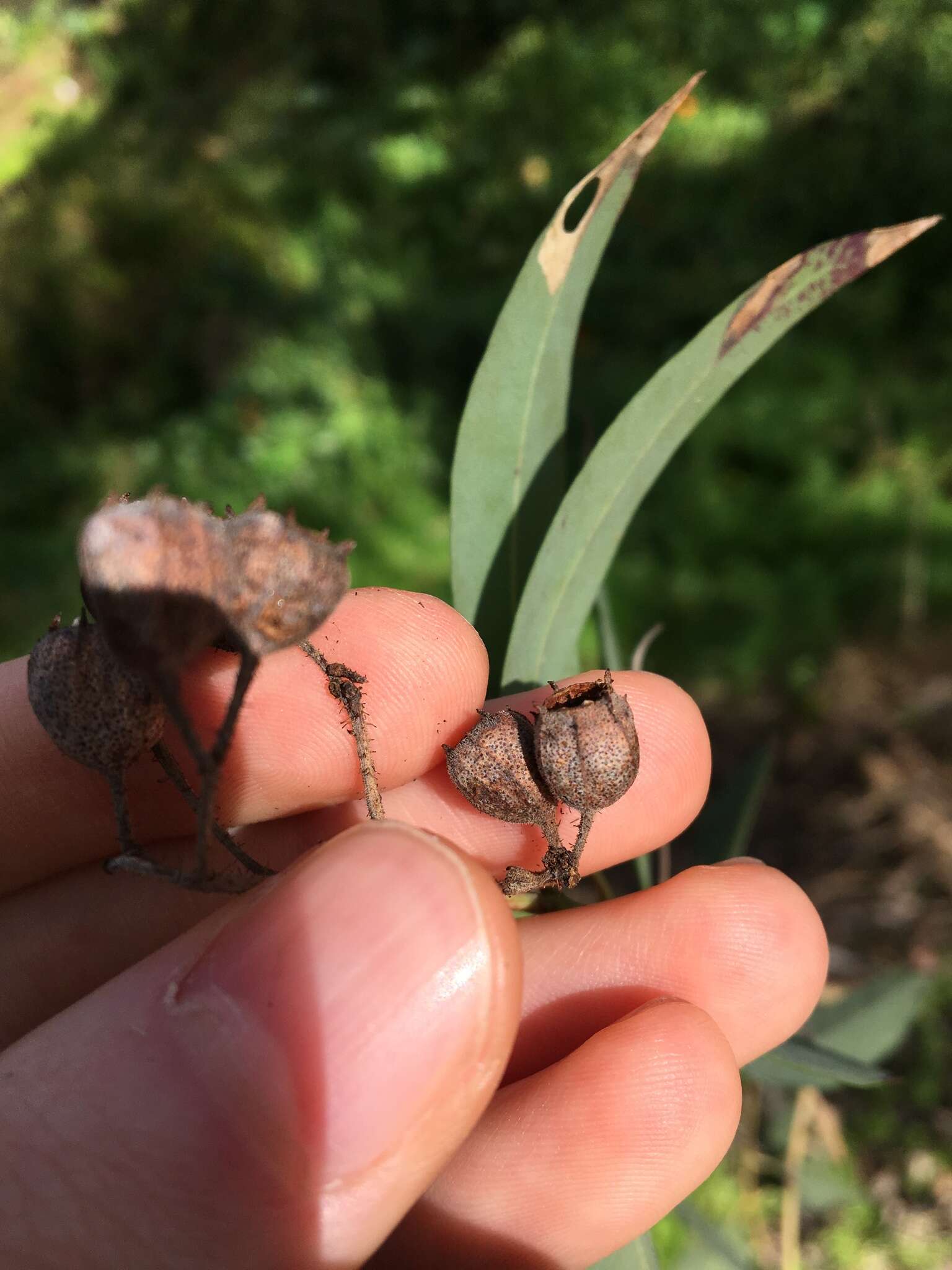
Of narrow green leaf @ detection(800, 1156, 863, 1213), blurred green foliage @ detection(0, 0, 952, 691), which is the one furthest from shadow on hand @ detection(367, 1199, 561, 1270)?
blurred green foliage @ detection(0, 0, 952, 691)

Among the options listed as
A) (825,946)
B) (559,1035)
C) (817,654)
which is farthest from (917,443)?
(559,1035)

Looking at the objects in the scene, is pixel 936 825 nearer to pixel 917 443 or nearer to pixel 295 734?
pixel 917 443

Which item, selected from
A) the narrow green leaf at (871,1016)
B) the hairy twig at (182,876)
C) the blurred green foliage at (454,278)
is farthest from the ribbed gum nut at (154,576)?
the blurred green foliage at (454,278)

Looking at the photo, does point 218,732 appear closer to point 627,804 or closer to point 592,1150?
point 627,804

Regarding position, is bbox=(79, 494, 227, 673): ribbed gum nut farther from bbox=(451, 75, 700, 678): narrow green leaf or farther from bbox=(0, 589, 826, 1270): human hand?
bbox=(451, 75, 700, 678): narrow green leaf

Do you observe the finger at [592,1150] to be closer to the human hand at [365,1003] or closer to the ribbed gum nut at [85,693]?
the human hand at [365,1003]

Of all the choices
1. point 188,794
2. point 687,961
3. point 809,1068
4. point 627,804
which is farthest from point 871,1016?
point 188,794
